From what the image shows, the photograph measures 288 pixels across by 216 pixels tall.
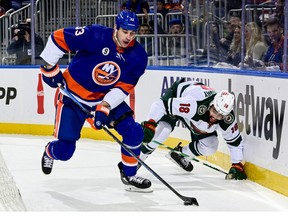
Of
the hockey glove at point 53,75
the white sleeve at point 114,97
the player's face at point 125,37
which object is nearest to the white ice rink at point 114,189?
Result: the white sleeve at point 114,97

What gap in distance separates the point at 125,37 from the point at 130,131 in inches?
25.7

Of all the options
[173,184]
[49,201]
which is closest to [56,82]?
[49,201]

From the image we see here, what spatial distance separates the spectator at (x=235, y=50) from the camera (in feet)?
24.2

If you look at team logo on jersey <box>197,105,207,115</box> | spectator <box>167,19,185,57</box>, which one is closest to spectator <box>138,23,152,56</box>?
spectator <box>167,19,185,57</box>

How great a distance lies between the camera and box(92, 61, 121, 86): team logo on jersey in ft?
19.6

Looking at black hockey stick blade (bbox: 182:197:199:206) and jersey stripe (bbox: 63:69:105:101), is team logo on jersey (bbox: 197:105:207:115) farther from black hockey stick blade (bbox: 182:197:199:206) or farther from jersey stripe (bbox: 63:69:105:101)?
black hockey stick blade (bbox: 182:197:199:206)

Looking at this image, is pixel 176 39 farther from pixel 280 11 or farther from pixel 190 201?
pixel 190 201

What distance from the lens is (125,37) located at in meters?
5.83

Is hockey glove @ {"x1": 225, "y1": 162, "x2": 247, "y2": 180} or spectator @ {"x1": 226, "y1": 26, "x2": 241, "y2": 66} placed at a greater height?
spectator @ {"x1": 226, "y1": 26, "x2": 241, "y2": 66}

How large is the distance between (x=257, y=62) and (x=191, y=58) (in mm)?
1984

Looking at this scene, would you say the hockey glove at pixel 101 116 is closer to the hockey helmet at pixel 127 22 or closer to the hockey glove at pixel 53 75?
the hockey glove at pixel 53 75

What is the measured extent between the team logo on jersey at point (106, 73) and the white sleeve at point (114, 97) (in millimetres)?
109

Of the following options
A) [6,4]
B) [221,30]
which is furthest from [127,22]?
[6,4]

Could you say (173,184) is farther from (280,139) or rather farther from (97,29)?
(97,29)
